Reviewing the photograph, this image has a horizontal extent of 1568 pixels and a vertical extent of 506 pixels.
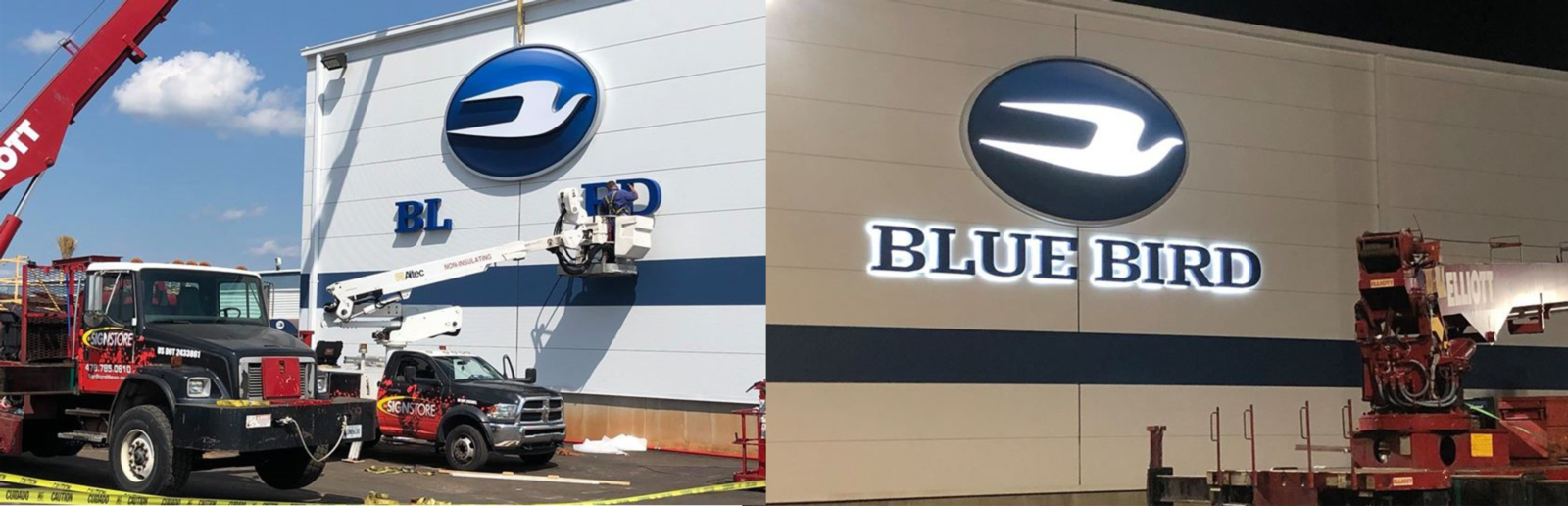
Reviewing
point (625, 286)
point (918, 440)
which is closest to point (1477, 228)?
point (918, 440)

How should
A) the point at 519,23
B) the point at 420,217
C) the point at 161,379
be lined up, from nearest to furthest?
the point at 161,379
the point at 519,23
the point at 420,217

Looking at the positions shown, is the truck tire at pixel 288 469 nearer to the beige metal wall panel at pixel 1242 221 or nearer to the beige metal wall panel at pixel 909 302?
the beige metal wall panel at pixel 909 302

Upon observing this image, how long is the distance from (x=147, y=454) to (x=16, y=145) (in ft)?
35.0

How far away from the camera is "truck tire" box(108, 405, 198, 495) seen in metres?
12.6

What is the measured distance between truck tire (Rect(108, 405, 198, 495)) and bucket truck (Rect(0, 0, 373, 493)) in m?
0.01

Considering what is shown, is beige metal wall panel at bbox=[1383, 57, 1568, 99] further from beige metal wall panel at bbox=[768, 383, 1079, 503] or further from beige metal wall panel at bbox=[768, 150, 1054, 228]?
beige metal wall panel at bbox=[768, 383, 1079, 503]

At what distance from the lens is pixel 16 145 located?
20.8m

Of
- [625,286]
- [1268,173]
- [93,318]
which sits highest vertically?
[1268,173]

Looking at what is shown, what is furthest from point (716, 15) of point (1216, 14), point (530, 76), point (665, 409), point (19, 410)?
point (19, 410)

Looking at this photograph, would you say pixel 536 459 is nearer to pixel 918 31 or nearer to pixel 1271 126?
pixel 918 31

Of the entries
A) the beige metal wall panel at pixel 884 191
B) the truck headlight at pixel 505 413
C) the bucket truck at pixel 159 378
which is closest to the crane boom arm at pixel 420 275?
the truck headlight at pixel 505 413

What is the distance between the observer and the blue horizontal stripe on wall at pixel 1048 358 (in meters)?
9.75

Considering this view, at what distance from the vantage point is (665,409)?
2031 cm

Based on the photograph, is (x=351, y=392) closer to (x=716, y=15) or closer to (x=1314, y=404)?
(x=716, y=15)
